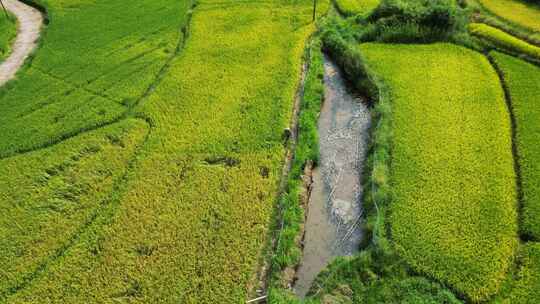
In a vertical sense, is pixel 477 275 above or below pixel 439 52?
below

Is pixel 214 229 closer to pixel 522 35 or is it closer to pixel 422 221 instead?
pixel 422 221

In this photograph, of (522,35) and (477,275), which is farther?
(522,35)

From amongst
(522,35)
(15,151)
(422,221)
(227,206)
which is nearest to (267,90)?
(227,206)

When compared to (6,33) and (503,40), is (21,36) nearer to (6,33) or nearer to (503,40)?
(6,33)

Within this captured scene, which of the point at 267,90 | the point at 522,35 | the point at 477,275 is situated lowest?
the point at 477,275

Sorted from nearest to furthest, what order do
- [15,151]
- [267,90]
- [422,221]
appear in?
1. [422,221]
2. [15,151]
3. [267,90]
